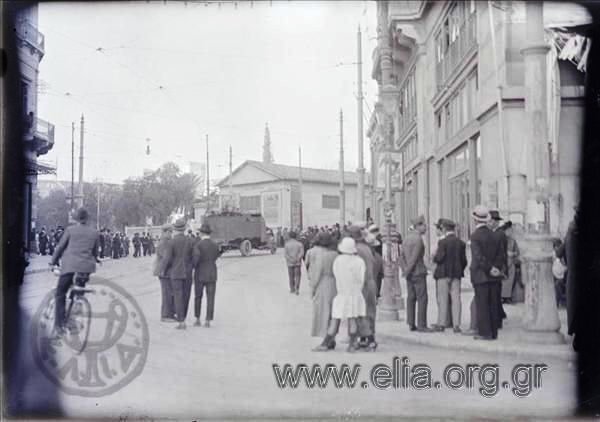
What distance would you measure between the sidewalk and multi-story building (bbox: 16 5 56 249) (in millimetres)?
4597

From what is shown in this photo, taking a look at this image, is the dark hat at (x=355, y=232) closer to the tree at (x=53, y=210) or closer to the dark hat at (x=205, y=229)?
the dark hat at (x=205, y=229)

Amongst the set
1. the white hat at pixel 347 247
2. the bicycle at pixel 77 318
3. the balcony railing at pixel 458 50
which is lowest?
the bicycle at pixel 77 318

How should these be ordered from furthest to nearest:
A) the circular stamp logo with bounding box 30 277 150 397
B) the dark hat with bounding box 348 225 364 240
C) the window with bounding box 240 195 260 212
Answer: the window with bounding box 240 195 260 212, the dark hat with bounding box 348 225 364 240, the circular stamp logo with bounding box 30 277 150 397

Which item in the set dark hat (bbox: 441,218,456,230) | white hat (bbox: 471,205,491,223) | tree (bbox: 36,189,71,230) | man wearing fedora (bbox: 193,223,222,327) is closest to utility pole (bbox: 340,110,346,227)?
dark hat (bbox: 441,218,456,230)

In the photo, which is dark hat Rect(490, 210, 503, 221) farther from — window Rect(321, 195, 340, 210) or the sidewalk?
window Rect(321, 195, 340, 210)

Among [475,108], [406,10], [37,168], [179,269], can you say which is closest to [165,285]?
[179,269]

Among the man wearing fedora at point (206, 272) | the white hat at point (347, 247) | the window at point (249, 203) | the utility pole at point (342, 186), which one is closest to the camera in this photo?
the white hat at point (347, 247)

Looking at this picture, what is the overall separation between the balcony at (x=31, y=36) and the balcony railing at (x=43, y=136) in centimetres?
86

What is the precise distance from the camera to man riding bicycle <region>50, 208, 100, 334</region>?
676 cm

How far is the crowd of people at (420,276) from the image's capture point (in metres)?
6.78

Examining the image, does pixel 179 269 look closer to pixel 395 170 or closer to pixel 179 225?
pixel 179 225

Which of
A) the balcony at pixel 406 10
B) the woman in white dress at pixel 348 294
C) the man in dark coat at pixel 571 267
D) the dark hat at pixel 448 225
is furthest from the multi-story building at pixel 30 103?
the man in dark coat at pixel 571 267

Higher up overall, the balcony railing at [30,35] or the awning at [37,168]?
the balcony railing at [30,35]

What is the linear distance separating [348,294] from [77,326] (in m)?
3.20
